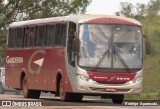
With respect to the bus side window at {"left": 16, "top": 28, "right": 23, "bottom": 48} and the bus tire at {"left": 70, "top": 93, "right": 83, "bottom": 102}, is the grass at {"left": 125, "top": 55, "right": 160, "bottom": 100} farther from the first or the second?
the bus tire at {"left": 70, "top": 93, "right": 83, "bottom": 102}

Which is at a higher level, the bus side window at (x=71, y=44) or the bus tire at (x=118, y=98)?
the bus side window at (x=71, y=44)

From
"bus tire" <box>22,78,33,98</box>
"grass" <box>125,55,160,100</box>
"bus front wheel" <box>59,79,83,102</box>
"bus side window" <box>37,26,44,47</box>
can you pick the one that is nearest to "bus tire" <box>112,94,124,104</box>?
"bus front wheel" <box>59,79,83,102</box>

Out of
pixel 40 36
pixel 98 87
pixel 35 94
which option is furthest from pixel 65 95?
pixel 35 94

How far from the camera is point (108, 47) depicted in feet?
97.2

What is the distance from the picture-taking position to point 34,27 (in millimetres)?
34594

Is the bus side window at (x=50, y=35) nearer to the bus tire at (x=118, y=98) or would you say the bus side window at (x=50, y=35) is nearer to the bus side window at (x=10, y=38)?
the bus tire at (x=118, y=98)

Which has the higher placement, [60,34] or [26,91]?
[60,34]

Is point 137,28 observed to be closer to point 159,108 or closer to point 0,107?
point 159,108

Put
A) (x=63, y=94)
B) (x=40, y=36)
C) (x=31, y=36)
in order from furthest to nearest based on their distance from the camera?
(x=31, y=36)
(x=40, y=36)
(x=63, y=94)

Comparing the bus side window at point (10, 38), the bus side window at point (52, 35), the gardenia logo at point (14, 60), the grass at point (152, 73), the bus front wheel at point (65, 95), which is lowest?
the grass at point (152, 73)

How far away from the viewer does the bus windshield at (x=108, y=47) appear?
29469 mm

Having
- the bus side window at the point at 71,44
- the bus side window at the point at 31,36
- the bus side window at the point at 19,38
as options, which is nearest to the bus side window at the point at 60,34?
the bus side window at the point at 71,44

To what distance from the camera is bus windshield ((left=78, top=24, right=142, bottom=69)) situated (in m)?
29.5

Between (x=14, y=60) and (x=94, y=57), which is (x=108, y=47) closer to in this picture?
(x=94, y=57)
